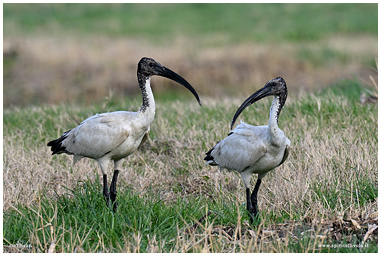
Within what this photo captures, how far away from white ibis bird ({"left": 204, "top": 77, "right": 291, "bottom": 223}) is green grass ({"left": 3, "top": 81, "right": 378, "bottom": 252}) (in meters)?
0.39

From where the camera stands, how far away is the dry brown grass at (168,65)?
15.1m

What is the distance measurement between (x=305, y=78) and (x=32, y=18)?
579 inches

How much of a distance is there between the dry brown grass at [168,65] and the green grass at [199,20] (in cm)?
250

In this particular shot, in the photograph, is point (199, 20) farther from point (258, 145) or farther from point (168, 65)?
point (258, 145)

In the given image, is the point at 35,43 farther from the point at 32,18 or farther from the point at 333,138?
the point at 333,138

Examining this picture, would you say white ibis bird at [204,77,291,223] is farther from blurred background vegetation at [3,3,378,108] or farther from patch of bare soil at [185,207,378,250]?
blurred background vegetation at [3,3,378,108]

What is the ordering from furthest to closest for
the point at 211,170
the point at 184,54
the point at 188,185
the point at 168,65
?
1. the point at 184,54
2. the point at 168,65
3. the point at 211,170
4. the point at 188,185

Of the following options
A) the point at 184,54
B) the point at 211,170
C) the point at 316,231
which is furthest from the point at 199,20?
the point at 316,231

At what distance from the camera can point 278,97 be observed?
4035 mm

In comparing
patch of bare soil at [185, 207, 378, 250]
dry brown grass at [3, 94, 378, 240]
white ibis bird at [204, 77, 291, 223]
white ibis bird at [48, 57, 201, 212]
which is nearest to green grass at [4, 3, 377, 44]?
dry brown grass at [3, 94, 378, 240]

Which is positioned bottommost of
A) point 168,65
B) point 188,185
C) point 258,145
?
point 188,185

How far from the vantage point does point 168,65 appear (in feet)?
51.6

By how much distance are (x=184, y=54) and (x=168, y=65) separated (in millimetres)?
1015

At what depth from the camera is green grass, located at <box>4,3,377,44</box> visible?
20.4 meters
